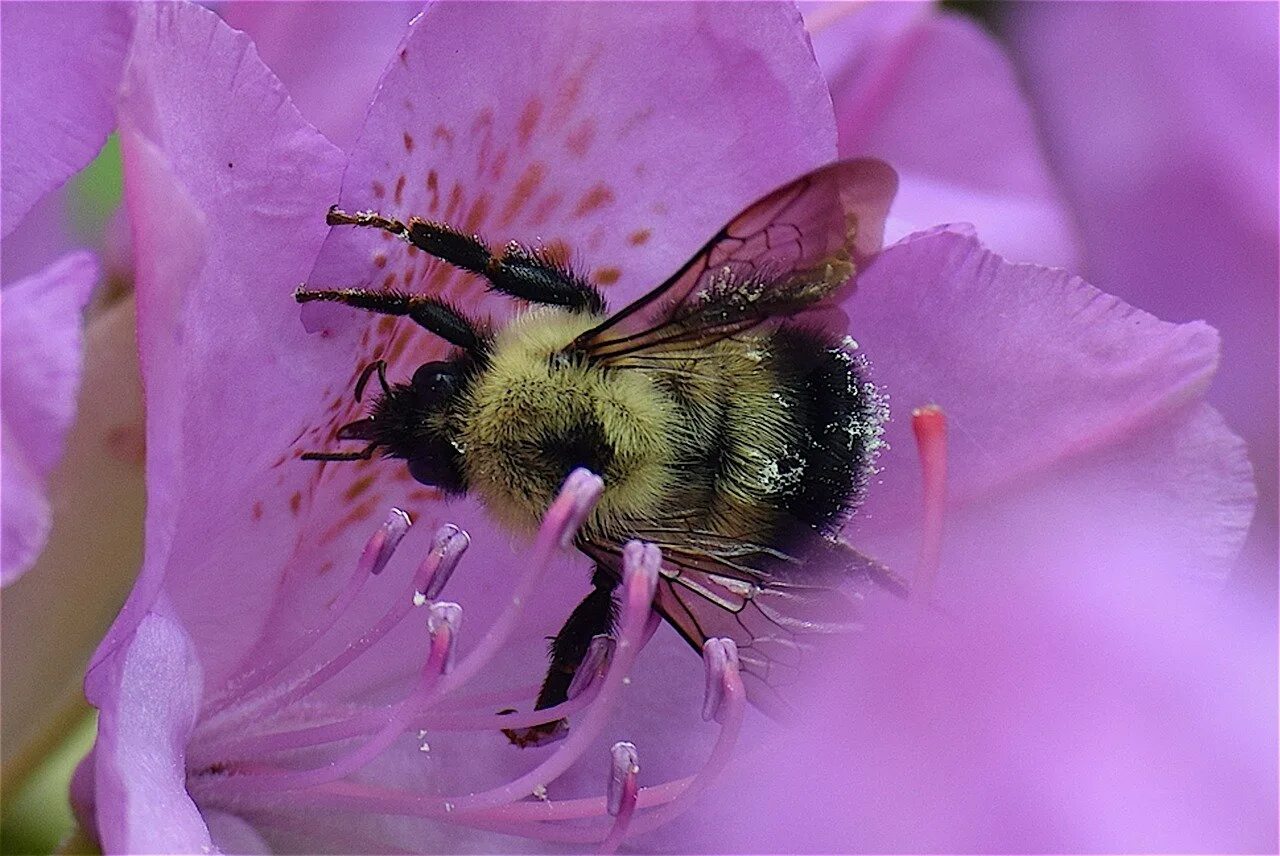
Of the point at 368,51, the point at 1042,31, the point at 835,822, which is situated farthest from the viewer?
the point at 1042,31

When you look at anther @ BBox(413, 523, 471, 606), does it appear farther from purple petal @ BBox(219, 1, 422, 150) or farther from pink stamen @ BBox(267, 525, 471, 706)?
purple petal @ BBox(219, 1, 422, 150)

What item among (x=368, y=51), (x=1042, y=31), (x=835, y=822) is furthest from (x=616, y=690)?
(x=1042, y=31)

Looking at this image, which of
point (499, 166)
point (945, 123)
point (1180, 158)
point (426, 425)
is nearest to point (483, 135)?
point (499, 166)

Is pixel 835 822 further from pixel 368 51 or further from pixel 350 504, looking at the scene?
pixel 368 51

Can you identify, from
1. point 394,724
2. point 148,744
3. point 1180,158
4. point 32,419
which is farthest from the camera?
point 1180,158

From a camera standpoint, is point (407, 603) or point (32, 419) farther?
point (407, 603)

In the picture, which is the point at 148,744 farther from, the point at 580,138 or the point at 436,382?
the point at 580,138
